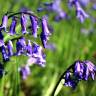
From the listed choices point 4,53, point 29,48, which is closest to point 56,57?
point 29,48

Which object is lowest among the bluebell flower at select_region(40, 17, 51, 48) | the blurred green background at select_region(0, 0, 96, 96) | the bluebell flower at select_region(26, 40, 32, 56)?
the blurred green background at select_region(0, 0, 96, 96)

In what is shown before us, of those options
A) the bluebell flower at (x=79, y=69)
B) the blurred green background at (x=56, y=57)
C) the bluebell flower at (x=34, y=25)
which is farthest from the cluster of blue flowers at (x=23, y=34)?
the blurred green background at (x=56, y=57)

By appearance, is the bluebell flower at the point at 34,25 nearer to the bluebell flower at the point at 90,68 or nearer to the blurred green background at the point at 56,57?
the bluebell flower at the point at 90,68

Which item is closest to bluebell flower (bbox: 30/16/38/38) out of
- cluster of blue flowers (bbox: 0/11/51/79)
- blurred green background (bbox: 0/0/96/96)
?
cluster of blue flowers (bbox: 0/11/51/79)

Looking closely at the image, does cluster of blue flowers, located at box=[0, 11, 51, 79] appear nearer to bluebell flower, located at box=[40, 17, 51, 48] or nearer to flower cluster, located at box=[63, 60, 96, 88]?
bluebell flower, located at box=[40, 17, 51, 48]

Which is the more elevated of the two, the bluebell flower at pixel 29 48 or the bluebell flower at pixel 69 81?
the bluebell flower at pixel 29 48

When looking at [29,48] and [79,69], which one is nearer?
[79,69]

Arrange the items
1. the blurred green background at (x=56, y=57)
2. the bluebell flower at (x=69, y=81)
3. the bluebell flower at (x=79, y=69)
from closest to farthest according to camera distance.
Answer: the bluebell flower at (x=79, y=69) → the bluebell flower at (x=69, y=81) → the blurred green background at (x=56, y=57)

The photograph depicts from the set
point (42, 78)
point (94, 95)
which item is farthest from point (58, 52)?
point (94, 95)

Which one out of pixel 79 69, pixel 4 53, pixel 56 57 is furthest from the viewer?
pixel 56 57

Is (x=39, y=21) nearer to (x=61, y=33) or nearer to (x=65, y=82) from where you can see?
(x=65, y=82)

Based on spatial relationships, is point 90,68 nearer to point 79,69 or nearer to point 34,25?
point 79,69

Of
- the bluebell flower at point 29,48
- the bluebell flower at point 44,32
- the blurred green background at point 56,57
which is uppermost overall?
the bluebell flower at point 44,32
